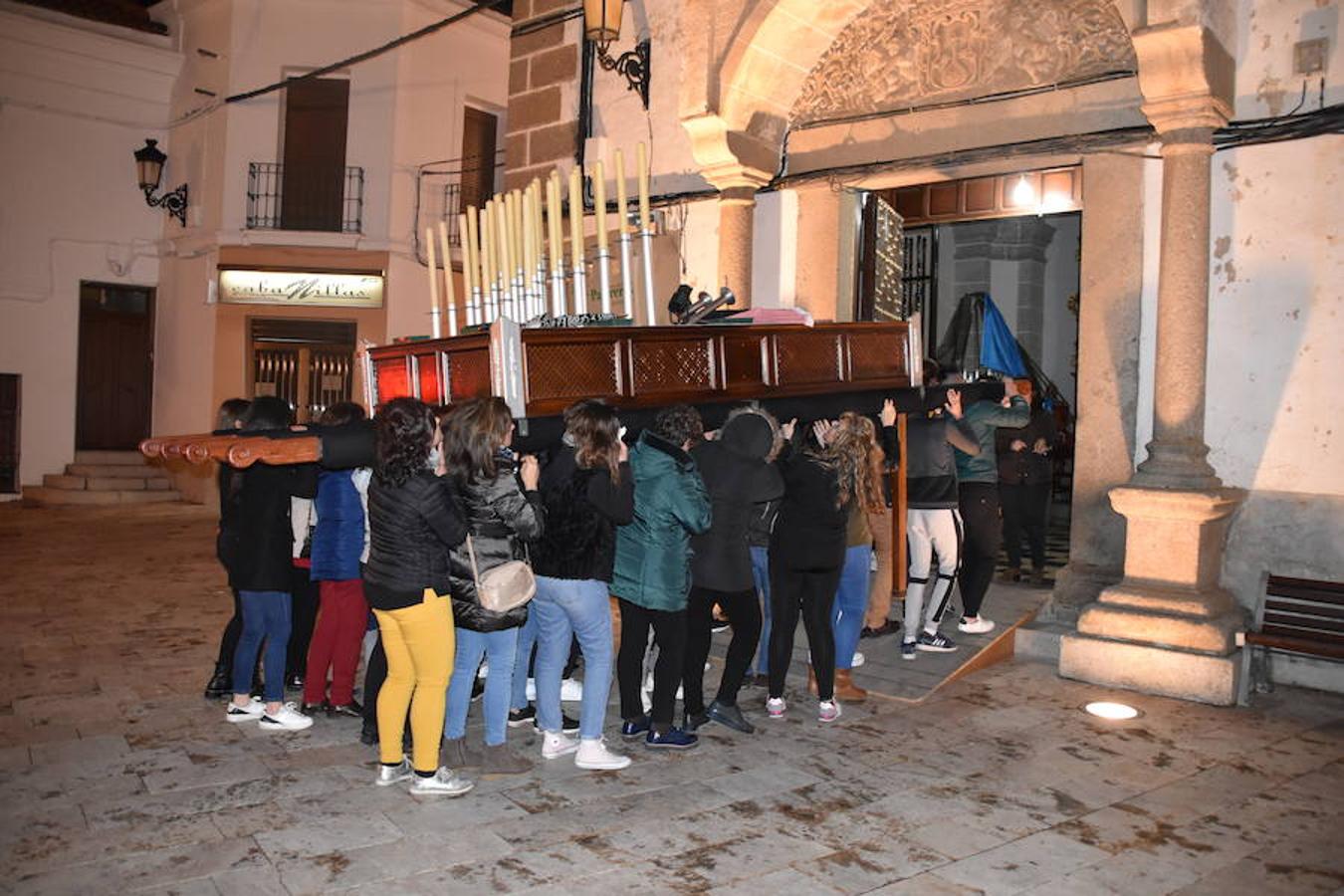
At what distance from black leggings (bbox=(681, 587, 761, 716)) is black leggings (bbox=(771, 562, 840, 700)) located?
208mm

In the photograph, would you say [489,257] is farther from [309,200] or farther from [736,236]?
[309,200]

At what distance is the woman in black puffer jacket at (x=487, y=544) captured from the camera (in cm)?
372

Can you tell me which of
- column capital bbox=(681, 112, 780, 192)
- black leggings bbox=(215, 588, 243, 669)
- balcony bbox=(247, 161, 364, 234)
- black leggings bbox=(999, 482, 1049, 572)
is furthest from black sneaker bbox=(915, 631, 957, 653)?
balcony bbox=(247, 161, 364, 234)

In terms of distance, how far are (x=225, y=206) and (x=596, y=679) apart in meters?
13.2

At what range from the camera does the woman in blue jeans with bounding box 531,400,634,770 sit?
4129 mm

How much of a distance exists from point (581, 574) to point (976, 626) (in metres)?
2.94

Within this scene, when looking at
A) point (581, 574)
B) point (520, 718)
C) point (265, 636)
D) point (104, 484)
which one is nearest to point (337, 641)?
point (265, 636)

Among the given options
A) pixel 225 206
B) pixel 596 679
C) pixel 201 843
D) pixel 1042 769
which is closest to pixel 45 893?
pixel 201 843

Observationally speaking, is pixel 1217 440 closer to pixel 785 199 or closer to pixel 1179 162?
pixel 1179 162

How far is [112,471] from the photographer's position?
50.7 feet

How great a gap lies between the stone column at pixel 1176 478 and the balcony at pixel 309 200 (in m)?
12.3

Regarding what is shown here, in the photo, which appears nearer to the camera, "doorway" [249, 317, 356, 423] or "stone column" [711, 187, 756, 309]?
"stone column" [711, 187, 756, 309]

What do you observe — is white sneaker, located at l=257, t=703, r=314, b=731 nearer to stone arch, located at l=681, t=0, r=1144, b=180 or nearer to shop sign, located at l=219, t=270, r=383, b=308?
stone arch, located at l=681, t=0, r=1144, b=180

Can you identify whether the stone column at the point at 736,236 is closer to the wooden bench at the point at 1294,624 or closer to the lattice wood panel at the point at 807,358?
the lattice wood panel at the point at 807,358
